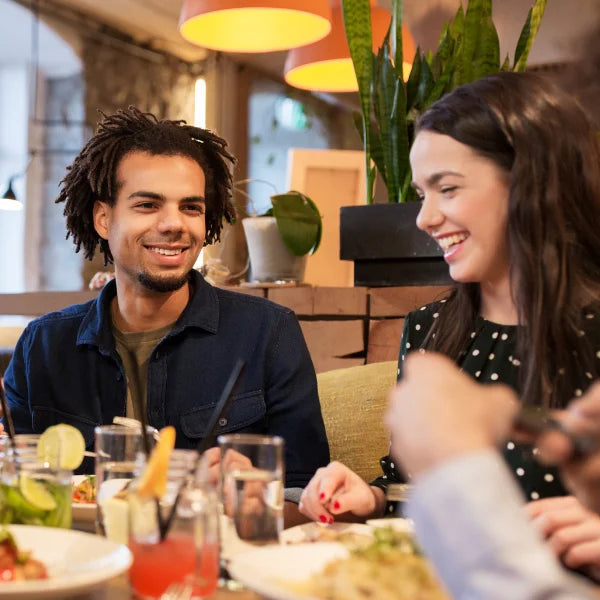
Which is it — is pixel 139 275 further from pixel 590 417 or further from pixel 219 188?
pixel 590 417

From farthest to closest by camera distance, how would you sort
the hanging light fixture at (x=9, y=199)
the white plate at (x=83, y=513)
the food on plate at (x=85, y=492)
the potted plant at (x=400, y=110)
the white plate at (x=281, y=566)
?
the hanging light fixture at (x=9, y=199) < the potted plant at (x=400, y=110) < the food on plate at (x=85, y=492) < the white plate at (x=83, y=513) < the white plate at (x=281, y=566)

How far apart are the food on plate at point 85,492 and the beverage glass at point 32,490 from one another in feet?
0.66

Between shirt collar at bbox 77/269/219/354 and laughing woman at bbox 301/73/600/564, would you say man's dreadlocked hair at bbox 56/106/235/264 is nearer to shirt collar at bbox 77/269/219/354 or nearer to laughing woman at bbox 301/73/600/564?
shirt collar at bbox 77/269/219/354

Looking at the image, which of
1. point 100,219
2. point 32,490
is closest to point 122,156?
point 100,219

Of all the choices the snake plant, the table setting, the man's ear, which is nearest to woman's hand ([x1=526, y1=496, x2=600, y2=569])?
the table setting

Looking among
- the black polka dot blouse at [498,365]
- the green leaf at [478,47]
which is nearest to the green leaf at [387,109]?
the green leaf at [478,47]

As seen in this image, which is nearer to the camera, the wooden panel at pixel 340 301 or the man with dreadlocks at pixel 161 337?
→ the man with dreadlocks at pixel 161 337

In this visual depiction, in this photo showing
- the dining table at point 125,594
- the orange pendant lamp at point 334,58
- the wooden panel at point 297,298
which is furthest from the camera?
the orange pendant lamp at point 334,58

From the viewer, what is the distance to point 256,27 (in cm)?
292

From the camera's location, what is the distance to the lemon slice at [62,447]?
1.05 m

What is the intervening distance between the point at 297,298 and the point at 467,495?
1.95 metres

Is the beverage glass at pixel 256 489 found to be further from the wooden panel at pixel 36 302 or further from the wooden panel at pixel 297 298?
the wooden panel at pixel 36 302

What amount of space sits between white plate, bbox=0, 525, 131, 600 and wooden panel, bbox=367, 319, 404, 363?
5.08 ft

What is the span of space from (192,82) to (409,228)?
3.34 metres
